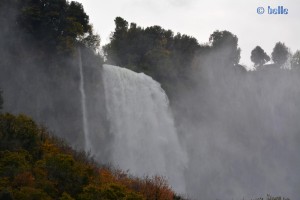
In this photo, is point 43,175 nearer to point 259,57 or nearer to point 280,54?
point 259,57

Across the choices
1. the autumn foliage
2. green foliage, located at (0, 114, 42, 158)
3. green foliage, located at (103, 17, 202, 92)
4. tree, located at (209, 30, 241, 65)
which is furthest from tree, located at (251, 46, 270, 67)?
green foliage, located at (0, 114, 42, 158)

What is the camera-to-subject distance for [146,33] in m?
84.9

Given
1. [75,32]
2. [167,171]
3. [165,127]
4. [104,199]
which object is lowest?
[104,199]

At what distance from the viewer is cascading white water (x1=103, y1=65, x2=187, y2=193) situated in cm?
6009

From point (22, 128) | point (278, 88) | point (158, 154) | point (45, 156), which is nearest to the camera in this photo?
point (45, 156)

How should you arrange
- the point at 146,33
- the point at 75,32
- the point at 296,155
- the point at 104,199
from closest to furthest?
the point at 104,199
the point at 75,32
the point at 146,33
the point at 296,155

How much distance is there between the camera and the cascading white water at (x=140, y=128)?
6009 centimetres

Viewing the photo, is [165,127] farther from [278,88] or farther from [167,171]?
[278,88]

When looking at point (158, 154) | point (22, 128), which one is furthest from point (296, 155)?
point (22, 128)

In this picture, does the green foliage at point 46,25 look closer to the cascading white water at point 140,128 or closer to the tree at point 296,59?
the cascading white water at point 140,128

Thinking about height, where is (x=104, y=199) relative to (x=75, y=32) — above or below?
below

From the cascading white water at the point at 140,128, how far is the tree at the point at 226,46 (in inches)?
1441

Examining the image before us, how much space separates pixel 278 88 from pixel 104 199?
78750mm

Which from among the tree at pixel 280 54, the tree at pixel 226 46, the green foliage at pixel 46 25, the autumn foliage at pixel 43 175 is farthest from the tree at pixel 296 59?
the autumn foliage at pixel 43 175
